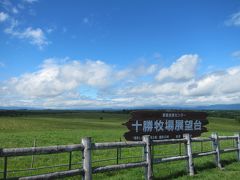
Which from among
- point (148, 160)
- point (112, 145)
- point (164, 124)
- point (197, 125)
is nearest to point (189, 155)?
point (164, 124)

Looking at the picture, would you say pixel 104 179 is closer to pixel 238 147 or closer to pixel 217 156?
pixel 217 156

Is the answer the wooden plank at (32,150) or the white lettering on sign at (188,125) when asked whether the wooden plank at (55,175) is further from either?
the white lettering on sign at (188,125)

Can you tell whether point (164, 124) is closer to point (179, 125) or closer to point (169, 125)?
point (169, 125)

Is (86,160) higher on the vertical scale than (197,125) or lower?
lower

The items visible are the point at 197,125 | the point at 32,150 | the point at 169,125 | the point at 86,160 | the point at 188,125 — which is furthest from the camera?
the point at 197,125

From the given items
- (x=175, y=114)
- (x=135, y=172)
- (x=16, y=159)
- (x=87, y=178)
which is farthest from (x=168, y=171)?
(x=16, y=159)

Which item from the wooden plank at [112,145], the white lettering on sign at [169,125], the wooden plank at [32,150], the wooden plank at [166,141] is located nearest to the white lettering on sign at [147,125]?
the wooden plank at [166,141]

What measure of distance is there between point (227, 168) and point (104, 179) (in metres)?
5.69

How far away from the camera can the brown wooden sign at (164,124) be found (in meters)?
11.6

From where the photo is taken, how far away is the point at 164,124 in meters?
12.8

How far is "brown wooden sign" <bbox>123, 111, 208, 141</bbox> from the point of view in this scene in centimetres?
1162

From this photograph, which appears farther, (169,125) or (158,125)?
(169,125)

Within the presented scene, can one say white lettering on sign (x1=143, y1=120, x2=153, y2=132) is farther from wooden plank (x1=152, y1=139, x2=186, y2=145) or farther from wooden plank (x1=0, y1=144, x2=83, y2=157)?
wooden plank (x1=0, y1=144, x2=83, y2=157)

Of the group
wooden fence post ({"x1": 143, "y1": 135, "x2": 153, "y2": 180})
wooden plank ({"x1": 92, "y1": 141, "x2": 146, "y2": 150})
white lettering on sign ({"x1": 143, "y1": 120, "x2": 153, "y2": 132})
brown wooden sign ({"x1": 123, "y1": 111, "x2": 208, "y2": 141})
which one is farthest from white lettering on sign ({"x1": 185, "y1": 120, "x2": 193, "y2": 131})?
wooden plank ({"x1": 92, "y1": 141, "x2": 146, "y2": 150})
